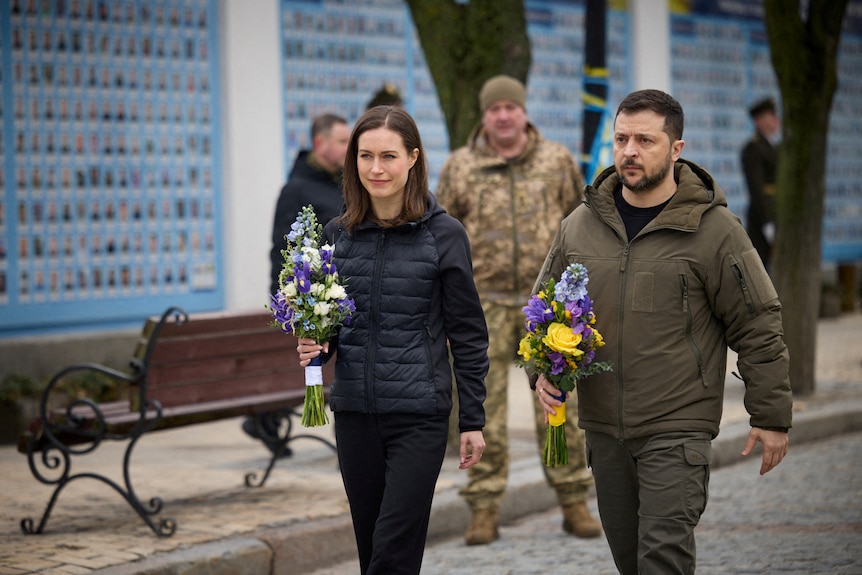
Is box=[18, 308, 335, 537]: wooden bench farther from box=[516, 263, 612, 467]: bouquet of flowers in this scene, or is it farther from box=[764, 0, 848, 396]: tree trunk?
box=[764, 0, 848, 396]: tree trunk

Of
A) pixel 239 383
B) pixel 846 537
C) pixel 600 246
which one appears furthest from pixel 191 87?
pixel 600 246

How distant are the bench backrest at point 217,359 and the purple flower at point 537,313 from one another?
9.57 ft

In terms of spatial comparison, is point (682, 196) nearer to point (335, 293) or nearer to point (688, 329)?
point (688, 329)

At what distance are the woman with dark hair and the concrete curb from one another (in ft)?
5.27

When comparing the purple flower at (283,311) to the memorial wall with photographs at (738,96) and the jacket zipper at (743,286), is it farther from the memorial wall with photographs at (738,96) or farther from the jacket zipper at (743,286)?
the memorial wall with photographs at (738,96)

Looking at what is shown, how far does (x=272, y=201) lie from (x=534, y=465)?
5333 millimetres

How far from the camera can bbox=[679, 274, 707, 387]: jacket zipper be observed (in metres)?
4.51

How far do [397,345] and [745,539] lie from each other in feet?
10.3

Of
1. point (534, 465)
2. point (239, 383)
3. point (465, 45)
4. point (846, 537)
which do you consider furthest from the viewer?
point (465, 45)

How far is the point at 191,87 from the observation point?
12.6 meters

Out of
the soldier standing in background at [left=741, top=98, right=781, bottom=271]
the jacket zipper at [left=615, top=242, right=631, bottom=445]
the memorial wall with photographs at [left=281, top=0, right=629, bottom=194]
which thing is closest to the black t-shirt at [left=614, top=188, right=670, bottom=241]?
the jacket zipper at [left=615, top=242, right=631, bottom=445]

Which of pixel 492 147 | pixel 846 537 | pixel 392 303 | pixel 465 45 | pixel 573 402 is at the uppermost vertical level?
pixel 465 45

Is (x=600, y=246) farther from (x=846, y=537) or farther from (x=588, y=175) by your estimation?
(x=588, y=175)

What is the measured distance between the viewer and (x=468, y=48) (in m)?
9.29
